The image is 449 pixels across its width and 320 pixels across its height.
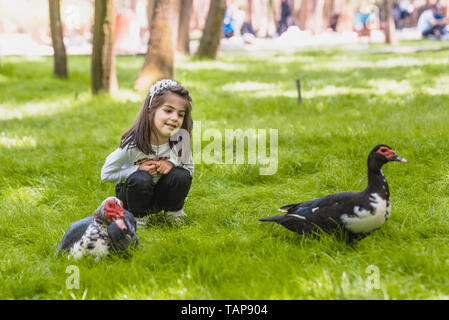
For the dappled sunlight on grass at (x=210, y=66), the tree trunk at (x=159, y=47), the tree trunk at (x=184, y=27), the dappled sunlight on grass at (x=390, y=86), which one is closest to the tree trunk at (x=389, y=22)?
the tree trunk at (x=184, y=27)

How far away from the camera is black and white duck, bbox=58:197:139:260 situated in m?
3.10

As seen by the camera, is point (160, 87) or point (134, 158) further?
point (134, 158)

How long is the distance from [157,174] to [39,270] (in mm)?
1179

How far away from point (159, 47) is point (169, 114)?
6.59 meters

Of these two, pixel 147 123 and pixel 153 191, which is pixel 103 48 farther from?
pixel 153 191

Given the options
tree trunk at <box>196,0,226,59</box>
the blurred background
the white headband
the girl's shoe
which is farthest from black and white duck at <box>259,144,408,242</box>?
the blurred background

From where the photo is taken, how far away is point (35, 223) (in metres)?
4.12

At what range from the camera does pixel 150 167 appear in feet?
12.5

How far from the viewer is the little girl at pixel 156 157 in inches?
148

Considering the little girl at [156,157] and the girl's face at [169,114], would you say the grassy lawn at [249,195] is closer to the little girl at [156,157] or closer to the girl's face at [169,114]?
the little girl at [156,157]

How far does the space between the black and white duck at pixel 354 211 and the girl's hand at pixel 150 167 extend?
1144 mm

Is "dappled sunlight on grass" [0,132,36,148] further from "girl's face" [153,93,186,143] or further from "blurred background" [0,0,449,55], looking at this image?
"blurred background" [0,0,449,55]

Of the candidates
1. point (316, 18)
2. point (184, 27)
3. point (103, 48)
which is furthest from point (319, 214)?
point (316, 18)
